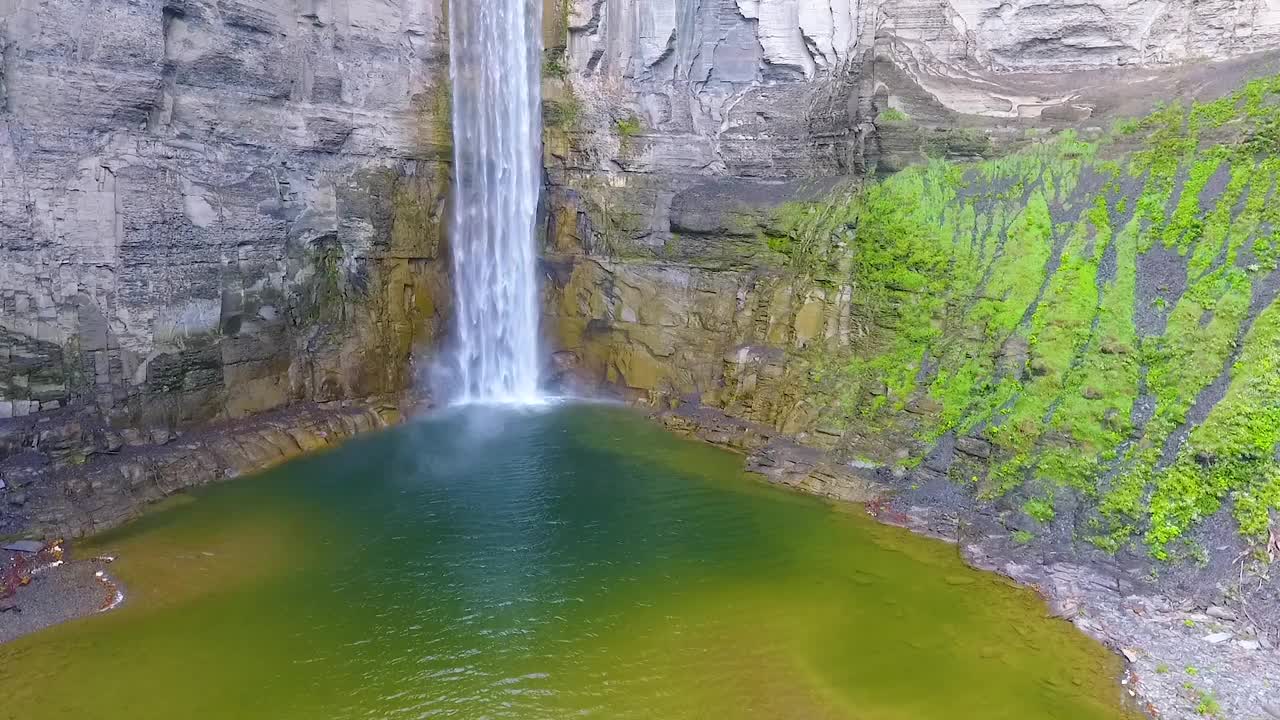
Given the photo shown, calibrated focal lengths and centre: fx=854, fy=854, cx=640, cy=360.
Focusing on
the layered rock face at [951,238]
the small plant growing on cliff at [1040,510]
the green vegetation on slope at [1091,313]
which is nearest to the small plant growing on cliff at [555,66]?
the layered rock face at [951,238]

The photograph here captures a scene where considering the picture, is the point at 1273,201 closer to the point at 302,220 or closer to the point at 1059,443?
the point at 1059,443

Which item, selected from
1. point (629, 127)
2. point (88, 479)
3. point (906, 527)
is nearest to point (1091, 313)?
point (906, 527)

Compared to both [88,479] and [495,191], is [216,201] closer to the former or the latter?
[88,479]

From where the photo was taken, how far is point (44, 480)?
2036 centimetres

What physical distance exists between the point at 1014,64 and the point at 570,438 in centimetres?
1826

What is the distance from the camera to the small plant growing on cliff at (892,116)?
27.7m

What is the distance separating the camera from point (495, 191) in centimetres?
3073

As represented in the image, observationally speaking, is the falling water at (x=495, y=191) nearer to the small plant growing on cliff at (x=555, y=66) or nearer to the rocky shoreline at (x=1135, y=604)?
the small plant growing on cliff at (x=555, y=66)

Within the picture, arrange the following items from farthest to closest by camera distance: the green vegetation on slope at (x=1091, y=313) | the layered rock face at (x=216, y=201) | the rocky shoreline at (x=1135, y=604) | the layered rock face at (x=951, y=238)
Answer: the layered rock face at (x=216, y=201) < the layered rock face at (x=951, y=238) < the green vegetation on slope at (x=1091, y=313) < the rocky shoreline at (x=1135, y=604)

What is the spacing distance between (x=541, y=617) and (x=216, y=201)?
52.0 feet

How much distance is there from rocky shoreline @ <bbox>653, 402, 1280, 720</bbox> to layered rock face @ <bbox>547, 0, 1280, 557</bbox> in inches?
22.8

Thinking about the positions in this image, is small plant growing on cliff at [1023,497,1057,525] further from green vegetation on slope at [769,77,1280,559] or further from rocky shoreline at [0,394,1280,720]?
rocky shoreline at [0,394,1280,720]

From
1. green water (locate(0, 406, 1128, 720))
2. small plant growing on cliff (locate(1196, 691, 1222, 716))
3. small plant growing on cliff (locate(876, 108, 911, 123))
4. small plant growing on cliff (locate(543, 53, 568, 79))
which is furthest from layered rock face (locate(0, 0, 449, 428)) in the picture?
small plant growing on cliff (locate(1196, 691, 1222, 716))

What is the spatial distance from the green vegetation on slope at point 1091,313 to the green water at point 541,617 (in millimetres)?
3700
